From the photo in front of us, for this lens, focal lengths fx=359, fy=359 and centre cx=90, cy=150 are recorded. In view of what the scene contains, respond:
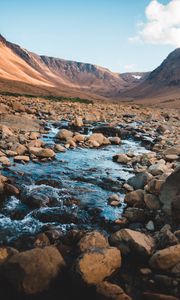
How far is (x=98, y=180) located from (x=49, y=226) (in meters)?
4.41

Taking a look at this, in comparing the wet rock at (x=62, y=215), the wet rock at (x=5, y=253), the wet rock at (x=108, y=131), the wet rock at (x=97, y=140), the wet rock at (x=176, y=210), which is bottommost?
the wet rock at (x=108, y=131)

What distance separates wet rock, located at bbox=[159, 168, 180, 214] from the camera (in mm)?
9117

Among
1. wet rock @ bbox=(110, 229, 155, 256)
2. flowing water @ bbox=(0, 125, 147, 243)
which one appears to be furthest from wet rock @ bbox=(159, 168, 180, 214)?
wet rock @ bbox=(110, 229, 155, 256)

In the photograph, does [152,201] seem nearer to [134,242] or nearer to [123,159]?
[134,242]

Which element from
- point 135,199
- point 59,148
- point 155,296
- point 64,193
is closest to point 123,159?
point 59,148

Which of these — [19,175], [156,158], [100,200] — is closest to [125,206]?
[100,200]

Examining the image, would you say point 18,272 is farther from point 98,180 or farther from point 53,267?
point 98,180

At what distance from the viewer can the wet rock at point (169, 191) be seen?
9.12 m

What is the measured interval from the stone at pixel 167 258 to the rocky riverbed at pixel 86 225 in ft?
0.06

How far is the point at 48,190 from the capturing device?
10.9 m

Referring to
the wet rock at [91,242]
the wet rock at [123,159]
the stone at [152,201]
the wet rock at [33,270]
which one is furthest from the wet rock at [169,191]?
the wet rock at [123,159]

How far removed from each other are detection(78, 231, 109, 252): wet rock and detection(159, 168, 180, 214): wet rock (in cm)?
252

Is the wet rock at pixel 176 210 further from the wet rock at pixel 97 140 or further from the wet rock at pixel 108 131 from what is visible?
the wet rock at pixel 108 131

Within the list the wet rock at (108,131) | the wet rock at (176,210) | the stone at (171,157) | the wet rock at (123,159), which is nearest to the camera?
the wet rock at (176,210)
